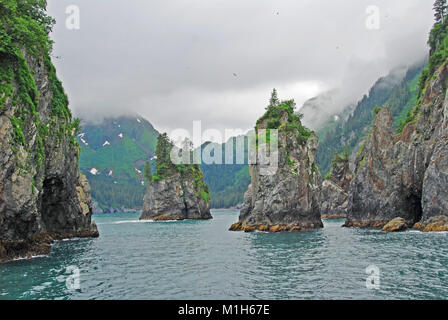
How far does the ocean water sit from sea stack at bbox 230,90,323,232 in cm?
2671

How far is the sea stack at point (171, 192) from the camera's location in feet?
443

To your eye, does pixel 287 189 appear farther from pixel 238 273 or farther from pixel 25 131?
pixel 25 131

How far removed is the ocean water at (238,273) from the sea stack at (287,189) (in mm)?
26713

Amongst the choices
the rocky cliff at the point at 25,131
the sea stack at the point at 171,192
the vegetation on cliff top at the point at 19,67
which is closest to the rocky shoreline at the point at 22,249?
the rocky cliff at the point at 25,131

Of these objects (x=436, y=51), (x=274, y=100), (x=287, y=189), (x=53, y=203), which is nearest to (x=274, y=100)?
(x=274, y=100)

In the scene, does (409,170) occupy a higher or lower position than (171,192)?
higher

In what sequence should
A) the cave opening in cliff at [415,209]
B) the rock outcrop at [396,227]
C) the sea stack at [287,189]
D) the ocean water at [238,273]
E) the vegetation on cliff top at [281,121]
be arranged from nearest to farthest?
the ocean water at [238,273] < the rock outcrop at [396,227] < the sea stack at [287,189] < the cave opening in cliff at [415,209] < the vegetation on cliff top at [281,121]

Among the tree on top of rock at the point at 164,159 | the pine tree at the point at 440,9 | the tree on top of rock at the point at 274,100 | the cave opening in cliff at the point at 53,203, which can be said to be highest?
the pine tree at the point at 440,9

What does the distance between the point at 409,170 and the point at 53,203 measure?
6803 cm

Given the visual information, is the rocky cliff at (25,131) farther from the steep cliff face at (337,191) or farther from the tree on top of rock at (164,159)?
the steep cliff face at (337,191)

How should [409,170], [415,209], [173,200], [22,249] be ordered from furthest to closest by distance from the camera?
[173,200]
[415,209]
[409,170]
[22,249]

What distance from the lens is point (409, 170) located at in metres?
72.4

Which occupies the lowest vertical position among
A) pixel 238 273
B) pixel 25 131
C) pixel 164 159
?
pixel 238 273

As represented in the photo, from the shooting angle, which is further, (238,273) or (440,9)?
(440,9)
